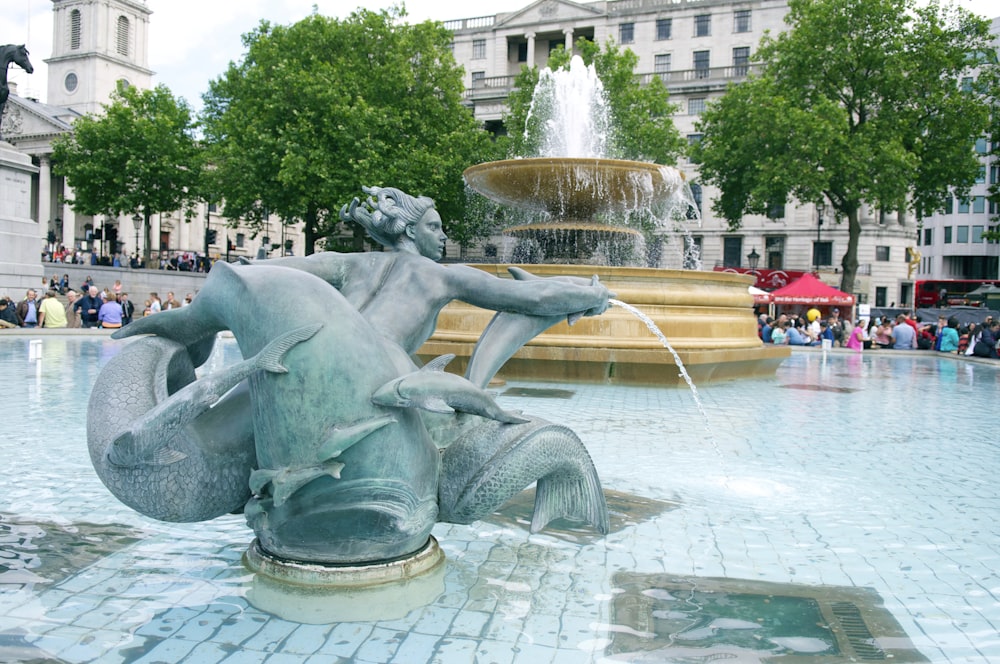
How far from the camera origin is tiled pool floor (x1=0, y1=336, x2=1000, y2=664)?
287 cm

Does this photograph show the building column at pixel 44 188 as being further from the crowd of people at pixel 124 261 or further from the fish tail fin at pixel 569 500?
the fish tail fin at pixel 569 500

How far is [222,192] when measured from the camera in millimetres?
35250

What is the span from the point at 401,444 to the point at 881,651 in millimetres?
1843

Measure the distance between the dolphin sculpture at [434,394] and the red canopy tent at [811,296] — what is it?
27.0 metres

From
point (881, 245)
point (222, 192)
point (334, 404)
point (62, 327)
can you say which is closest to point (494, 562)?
Result: point (334, 404)

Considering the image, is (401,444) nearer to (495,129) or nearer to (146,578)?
(146,578)

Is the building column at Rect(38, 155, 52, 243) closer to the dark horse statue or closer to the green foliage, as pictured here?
the green foliage

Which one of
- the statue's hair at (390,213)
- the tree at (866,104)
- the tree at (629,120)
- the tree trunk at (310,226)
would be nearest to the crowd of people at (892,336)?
the tree at (866,104)

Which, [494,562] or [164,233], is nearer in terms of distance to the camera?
[494,562]

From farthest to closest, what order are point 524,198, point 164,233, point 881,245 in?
point 164,233 < point 881,245 < point 524,198

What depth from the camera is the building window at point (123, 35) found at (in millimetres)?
80625

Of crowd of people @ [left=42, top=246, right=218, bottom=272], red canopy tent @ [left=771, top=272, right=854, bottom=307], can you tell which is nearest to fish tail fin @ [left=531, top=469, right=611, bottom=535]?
red canopy tent @ [left=771, top=272, right=854, bottom=307]

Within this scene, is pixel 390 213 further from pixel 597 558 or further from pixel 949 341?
pixel 949 341

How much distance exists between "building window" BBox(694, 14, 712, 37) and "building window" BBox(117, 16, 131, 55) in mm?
56754
